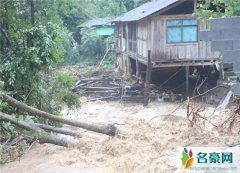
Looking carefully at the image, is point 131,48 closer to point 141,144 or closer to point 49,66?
point 49,66

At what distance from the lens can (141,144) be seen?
8.80m

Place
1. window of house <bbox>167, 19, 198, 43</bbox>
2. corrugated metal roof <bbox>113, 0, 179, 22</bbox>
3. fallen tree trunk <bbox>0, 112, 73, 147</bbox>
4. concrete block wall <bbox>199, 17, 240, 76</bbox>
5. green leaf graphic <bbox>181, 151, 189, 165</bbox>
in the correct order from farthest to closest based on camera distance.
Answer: window of house <bbox>167, 19, 198, 43</bbox>
corrugated metal roof <bbox>113, 0, 179, 22</bbox>
fallen tree trunk <bbox>0, 112, 73, 147</bbox>
green leaf graphic <bbox>181, 151, 189, 165</bbox>
concrete block wall <bbox>199, 17, 240, 76</bbox>

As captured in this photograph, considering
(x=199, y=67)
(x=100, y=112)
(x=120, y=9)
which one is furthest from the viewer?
(x=120, y=9)

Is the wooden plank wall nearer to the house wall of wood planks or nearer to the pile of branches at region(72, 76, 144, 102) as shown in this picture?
the house wall of wood planks

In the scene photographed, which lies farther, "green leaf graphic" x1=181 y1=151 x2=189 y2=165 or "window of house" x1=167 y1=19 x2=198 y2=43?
"window of house" x1=167 y1=19 x2=198 y2=43

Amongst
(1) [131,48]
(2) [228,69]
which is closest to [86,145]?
(2) [228,69]

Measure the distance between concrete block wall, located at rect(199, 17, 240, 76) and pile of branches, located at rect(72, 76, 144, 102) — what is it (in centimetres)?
1648

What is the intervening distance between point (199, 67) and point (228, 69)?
1.99 meters

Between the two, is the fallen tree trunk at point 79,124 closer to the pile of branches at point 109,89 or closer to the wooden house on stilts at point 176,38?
the wooden house on stilts at point 176,38

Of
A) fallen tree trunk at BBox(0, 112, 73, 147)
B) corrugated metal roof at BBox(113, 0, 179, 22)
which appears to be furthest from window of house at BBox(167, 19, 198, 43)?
fallen tree trunk at BBox(0, 112, 73, 147)

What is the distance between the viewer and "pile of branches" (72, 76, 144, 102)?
868 inches

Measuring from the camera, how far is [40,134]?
9750 millimetres

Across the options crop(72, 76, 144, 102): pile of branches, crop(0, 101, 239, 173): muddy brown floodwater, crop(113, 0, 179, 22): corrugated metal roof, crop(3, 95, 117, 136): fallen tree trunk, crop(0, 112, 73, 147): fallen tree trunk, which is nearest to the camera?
crop(0, 101, 239, 173): muddy brown floodwater

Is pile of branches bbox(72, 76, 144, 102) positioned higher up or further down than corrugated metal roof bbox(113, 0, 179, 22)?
further down
